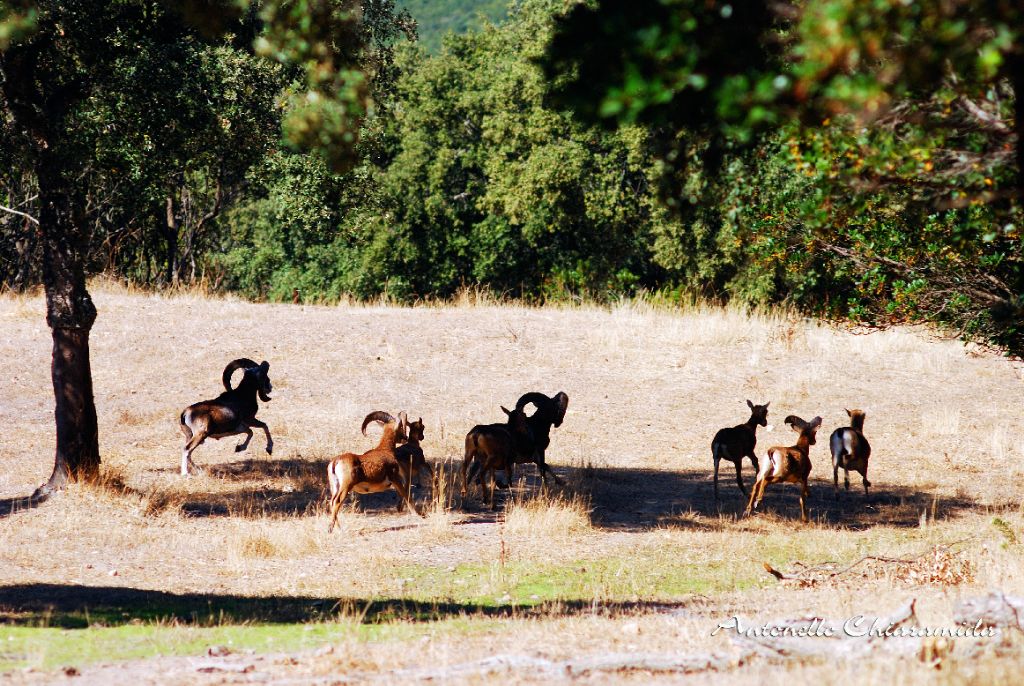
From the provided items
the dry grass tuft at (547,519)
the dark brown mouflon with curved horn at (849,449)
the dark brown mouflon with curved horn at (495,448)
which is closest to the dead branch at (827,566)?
the dry grass tuft at (547,519)

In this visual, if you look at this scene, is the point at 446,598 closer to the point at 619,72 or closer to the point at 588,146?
the point at 619,72

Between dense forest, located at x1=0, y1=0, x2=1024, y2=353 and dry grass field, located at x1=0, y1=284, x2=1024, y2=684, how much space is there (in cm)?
299

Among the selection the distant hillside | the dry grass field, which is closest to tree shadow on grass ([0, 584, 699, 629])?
the dry grass field

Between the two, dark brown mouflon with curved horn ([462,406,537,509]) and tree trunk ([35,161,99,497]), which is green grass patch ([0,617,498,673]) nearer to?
dark brown mouflon with curved horn ([462,406,537,509])

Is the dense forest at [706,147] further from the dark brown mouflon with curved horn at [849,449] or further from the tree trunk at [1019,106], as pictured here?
the dark brown mouflon with curved horn at [849,449]

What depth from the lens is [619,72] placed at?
5.78 m

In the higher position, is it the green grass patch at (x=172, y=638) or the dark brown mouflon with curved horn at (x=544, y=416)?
the dark brown mouflon with curved horn at (x=544, y=416)

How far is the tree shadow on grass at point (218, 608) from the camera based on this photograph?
31.8 ft

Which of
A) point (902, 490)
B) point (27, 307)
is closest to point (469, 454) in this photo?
point (902, 490)

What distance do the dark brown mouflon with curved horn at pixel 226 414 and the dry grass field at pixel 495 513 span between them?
0.70 metres

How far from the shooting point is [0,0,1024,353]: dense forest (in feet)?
18.4

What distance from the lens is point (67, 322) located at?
14.2 m

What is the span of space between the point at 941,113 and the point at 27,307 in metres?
24.2

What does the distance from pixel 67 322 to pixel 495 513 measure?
6.17 m
